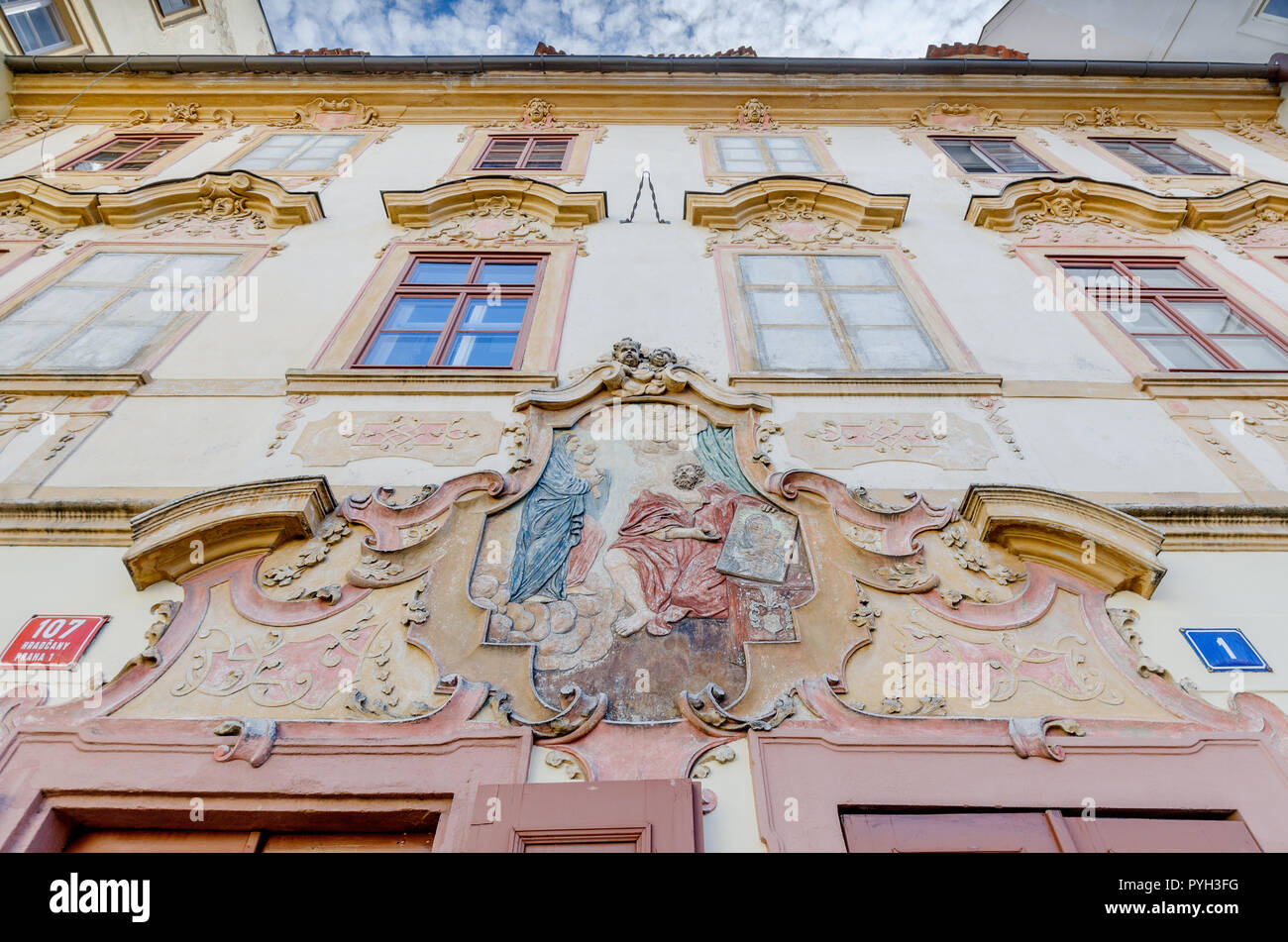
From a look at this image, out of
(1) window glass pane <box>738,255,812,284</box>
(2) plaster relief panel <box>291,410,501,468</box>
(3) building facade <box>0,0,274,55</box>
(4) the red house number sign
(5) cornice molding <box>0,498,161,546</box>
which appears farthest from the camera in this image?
(3) building facade <box>0,0,274,55</box>

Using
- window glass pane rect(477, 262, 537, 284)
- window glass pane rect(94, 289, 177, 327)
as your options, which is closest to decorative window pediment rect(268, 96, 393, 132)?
window glass pane rect(477, 262, 537, 284)

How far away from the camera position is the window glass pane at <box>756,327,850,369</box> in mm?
5484

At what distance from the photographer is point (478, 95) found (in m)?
10.1

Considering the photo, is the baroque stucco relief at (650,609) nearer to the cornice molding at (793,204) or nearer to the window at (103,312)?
the window at (103,312)

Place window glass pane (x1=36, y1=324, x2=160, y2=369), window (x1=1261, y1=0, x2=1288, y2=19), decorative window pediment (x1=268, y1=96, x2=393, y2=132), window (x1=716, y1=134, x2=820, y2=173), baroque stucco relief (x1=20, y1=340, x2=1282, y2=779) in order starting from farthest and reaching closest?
window (x1=1261, y1=0, x2=1288, y2=19) → decorative window pediment (x1=268, y1=96, x2=393, y2=132) → window (x1=716, y1=134, x2=820, y2=173) → window glass pane (x1=36, y1=324, x2=160, y2=369) → baroque stucco relief (x1=20, y1=340, x2=1282, y2=779)

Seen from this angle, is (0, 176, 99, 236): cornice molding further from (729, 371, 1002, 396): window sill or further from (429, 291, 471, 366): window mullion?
(729, 371, 1002, 396): window sill

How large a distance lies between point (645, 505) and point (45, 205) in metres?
6.95

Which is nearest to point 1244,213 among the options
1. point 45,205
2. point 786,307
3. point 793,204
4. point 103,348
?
point 793,204

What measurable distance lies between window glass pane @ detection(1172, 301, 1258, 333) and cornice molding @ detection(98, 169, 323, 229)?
7.66 metres

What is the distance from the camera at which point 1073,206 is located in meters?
7.58

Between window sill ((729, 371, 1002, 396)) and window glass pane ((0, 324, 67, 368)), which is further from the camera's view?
window glass pane ((0, 324, 67, 368))

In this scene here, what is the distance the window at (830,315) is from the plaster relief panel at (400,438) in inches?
80.9

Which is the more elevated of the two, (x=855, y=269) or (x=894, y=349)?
(x=855, y=269)

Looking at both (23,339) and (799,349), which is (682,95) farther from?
(23,339)
